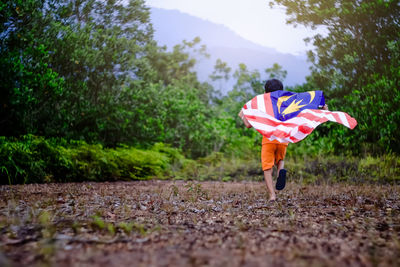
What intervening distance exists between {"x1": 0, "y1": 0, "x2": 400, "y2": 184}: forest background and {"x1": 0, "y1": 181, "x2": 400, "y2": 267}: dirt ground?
13.4 ft

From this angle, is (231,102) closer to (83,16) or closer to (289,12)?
(289,12)

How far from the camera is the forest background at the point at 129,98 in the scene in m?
8.18

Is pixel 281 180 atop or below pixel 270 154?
below

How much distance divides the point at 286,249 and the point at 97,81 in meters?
10.3

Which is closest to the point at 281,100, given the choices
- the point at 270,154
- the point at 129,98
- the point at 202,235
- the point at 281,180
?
the point at 270,154

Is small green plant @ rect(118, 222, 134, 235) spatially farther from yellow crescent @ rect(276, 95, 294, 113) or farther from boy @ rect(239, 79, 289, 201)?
yellow crescent @ rect(276, 95, 294, 113)

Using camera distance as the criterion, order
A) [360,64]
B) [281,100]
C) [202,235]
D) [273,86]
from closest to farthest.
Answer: [202,235]
[281,100]
[273,86]
[360,64]

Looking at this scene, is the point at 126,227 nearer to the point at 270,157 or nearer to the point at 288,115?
the point at 270,157

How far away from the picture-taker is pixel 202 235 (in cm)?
284

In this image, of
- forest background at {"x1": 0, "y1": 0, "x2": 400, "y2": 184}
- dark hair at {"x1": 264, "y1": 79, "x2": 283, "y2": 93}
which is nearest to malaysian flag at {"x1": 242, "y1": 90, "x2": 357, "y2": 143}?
dark hair at {"x1": 264, "y1": 79, "x2": 283, "y2": 93}

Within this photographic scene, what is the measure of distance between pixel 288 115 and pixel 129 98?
8000mm

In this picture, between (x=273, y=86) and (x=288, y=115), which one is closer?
(x=288, y=115)

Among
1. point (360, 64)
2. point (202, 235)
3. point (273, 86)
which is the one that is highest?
point (360, 64)

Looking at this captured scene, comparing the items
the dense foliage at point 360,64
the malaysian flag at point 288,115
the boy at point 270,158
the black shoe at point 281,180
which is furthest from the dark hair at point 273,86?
the dense foliage at point 360,64
